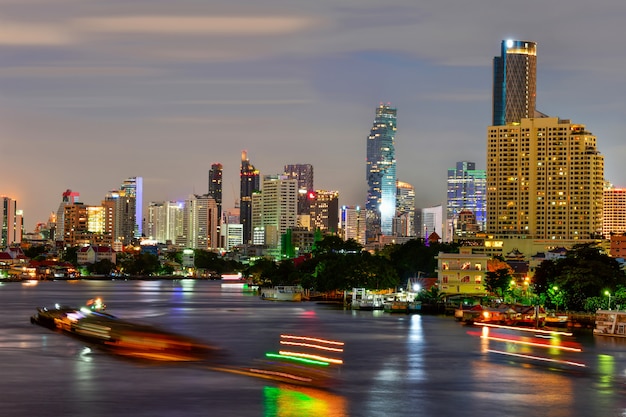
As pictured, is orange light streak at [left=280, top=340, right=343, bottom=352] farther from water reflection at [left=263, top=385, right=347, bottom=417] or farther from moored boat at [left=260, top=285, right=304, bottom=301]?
moored boat at [left=260, top=285, right=304, bottom=301]

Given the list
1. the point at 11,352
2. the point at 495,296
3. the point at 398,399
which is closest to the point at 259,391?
the point at 398,399

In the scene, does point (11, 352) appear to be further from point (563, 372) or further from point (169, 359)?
point (563, 372)

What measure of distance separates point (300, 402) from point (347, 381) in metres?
7.90

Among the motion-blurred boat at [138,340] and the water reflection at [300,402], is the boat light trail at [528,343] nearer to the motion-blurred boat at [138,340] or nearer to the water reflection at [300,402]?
the motion-blurred boat at [138,340]

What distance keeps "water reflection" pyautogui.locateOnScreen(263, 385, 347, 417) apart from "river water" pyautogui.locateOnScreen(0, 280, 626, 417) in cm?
5

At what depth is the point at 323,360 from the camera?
57.5 m

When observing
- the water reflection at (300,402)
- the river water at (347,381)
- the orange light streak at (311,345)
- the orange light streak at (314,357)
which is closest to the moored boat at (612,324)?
the river water at (347,381)

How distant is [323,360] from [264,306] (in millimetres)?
66537

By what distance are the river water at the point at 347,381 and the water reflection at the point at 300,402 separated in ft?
0.17

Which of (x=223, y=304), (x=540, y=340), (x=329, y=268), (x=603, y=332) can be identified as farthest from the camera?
(x=329, y=268)

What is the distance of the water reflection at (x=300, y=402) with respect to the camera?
131 feet

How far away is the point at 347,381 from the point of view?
4953 cm

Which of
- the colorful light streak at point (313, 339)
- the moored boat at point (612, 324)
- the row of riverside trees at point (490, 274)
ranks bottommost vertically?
the colorful light streak at point (313, 339)

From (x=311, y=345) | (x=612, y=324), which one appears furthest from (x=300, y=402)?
(x=612, y=324)
